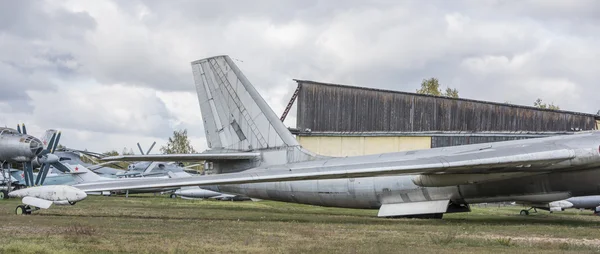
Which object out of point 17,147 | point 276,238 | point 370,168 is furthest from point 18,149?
point 276,238

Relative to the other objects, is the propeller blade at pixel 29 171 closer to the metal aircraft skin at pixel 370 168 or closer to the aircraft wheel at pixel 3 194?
the aircraft wheel at pixel 3 194

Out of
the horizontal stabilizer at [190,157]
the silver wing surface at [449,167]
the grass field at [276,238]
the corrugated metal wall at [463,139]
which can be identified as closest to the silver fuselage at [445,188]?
the silver wing surface at [449,167]

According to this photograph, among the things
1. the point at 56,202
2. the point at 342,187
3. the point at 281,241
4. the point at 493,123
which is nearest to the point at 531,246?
the point at 281,241

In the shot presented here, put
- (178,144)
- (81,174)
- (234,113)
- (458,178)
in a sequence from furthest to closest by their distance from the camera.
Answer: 1. (178,144)
2. (81,174)
3. (234,113)
4. (458,178)

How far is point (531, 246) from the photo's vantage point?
9844 mm

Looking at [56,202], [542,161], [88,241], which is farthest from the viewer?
[56,202]

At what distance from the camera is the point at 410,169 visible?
14.3 m

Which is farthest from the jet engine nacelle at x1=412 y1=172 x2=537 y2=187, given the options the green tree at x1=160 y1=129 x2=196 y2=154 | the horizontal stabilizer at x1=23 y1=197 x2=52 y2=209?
the green tree at x1=160 y1=129 x2=196 y2=154

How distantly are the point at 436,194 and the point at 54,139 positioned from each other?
19.7 metres

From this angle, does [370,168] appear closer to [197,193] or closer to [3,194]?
[3,194]

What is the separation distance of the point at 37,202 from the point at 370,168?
738 cm

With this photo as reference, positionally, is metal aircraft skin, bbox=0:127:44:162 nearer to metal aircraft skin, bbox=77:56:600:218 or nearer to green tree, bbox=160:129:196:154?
metal aircraft skin, bbox=77:56:600:218

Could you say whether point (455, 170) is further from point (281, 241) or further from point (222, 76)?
point (222, 76)

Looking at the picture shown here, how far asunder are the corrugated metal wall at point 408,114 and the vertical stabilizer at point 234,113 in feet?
43.0
